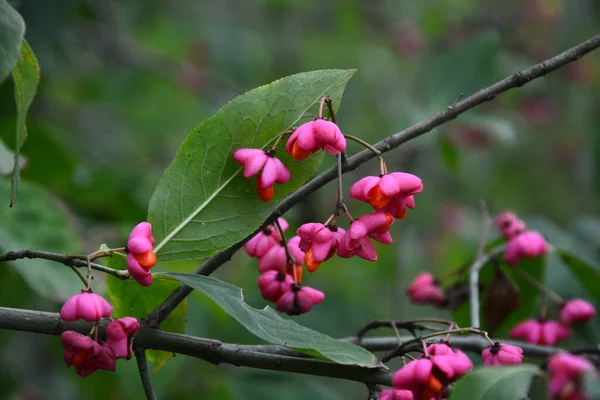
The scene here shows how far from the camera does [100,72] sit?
3.54 meters

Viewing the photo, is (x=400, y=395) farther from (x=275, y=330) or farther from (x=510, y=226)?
(x=510, y=226)

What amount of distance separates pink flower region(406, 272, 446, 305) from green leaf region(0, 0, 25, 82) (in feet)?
3.33

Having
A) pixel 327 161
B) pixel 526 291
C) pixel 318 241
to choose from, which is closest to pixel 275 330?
pixel 318 241

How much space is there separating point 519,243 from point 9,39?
1.04 metres

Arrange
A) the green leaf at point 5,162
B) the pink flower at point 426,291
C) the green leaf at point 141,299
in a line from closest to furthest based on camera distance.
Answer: the green leaf at point 141,299, the green leaf at point 5,162, the pink flower at point 426,291

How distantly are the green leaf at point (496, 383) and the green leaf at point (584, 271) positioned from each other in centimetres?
101

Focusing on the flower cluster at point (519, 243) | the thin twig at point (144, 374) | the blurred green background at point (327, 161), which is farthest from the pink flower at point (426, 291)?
the thin twig at point (144, 374)

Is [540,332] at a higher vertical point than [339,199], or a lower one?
lower

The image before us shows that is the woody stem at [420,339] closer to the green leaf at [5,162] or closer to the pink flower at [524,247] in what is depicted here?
the pink flower at [524,247]

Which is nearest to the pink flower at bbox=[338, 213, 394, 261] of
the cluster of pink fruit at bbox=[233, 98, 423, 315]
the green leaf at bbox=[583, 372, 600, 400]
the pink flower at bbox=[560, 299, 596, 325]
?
the cluster of pink fruit at bbox=[233, 98, 423, 315]

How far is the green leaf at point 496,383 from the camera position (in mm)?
743

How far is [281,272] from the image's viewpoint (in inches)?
45.4

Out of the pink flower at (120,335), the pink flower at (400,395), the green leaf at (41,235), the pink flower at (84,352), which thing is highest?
the pink flower at (400,395)

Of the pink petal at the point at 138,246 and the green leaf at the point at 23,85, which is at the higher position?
the green leaf at the point at 23,85
